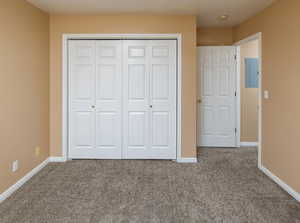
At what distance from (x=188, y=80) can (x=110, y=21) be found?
1679 millimetres

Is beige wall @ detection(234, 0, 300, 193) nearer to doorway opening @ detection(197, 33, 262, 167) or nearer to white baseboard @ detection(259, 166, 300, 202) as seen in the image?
white baseboard @ detection(259, 166, 300, 202)

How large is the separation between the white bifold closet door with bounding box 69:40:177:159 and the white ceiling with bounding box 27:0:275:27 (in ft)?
1.69

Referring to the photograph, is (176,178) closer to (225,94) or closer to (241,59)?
(225,94)

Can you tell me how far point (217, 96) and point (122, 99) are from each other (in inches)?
Result: 84.7

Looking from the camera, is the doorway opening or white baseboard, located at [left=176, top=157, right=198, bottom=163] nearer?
white baseboard, located at [left=176, top=157, right=198, bottom=163]

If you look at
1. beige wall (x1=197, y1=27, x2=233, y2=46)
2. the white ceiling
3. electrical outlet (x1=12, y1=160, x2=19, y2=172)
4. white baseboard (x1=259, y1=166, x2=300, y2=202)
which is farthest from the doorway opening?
electrical outlet (x1=12, y1=160, x2=19, y2=172)

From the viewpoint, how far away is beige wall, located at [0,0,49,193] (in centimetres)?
269

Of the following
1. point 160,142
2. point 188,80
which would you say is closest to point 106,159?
point 160,142

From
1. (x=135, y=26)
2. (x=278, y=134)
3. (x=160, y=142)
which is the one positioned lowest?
(x=160, y=142)

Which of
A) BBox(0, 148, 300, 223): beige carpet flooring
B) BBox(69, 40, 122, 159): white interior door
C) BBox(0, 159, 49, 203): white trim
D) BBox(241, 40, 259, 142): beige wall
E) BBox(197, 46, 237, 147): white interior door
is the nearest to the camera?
BBox(0, 148, 300, 223): beige carpet flooring

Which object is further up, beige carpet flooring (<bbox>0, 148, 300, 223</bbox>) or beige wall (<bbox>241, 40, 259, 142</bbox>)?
beige wall (<bbox>241, 40, 259, 142</bbox>)

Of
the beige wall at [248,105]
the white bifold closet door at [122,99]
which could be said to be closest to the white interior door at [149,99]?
the white bifold closet door at [122,99]

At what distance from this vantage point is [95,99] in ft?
13.4

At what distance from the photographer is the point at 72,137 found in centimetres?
412
